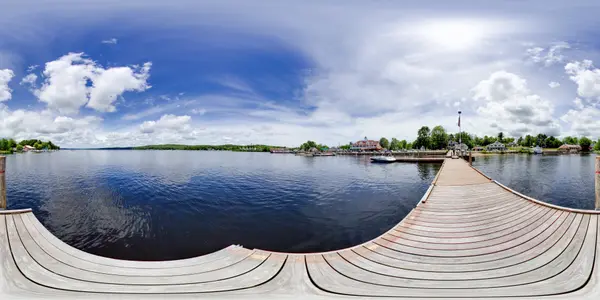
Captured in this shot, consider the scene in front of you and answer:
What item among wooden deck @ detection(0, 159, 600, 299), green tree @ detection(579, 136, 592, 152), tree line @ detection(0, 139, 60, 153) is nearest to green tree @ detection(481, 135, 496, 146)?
green tree @ detection(579, 136, 592, 152)

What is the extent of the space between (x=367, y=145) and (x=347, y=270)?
385ft

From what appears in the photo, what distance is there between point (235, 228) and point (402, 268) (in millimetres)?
6798

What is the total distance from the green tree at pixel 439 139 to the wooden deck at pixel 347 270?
301 feet

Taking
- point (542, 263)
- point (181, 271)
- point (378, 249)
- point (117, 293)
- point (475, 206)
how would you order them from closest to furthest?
1. point (117, 293)
2. point (181, 271)
3. point (542, 263)
4. point (378, 249)
5. point (475, 206)

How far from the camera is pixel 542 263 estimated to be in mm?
3773

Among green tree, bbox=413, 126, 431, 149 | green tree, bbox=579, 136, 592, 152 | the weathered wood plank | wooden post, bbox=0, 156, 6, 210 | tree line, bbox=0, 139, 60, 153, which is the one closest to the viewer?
the weathered wood plank

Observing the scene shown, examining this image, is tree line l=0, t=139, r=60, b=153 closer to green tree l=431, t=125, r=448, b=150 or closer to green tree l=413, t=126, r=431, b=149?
green tree l=413, t=126, r=431, b=149

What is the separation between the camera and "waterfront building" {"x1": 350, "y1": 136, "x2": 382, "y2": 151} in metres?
113

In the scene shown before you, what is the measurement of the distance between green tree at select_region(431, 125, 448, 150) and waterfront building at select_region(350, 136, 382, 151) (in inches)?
1104

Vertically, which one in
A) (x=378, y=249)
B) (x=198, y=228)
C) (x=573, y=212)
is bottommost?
(x=198, y=228)

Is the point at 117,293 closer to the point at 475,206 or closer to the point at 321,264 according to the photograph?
the point at 321,264

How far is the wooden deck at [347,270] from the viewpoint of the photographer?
2998 mm

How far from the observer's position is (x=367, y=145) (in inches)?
4592

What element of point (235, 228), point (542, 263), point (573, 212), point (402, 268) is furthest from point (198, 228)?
point (573, 212)
